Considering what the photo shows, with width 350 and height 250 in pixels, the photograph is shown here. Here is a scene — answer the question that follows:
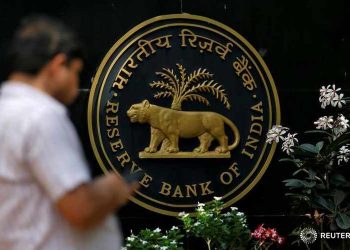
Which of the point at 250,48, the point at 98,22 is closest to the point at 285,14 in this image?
the point at 250,48

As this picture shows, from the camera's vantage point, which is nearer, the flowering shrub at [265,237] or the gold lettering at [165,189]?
the flowering shrub at [265,237]

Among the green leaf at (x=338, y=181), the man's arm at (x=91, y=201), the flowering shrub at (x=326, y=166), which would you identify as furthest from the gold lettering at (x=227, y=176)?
the man's arm at (x=91, y=201)

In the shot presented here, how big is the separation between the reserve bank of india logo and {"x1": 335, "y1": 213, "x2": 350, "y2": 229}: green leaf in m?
1.09

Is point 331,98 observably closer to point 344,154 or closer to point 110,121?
point 344,154

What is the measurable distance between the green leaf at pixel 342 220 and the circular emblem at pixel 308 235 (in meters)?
0.52

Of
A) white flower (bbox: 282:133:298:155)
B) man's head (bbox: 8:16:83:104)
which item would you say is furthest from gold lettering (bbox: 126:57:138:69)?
man's head (bbox: 8:16:83:104)

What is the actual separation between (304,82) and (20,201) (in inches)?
208

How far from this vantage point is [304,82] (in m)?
7.22

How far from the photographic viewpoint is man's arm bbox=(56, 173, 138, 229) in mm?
2129

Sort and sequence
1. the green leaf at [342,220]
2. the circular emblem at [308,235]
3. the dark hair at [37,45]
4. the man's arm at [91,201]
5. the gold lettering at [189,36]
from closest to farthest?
the man's arm at [91,201]
the dark hair at [37,45]
the green leaf at [342,220]
the circular emblem at [308,235]
the gold lettering at [189,36]

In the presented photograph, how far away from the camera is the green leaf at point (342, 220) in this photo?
6094mm

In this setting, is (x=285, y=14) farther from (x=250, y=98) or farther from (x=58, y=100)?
(x=58, y=100)
